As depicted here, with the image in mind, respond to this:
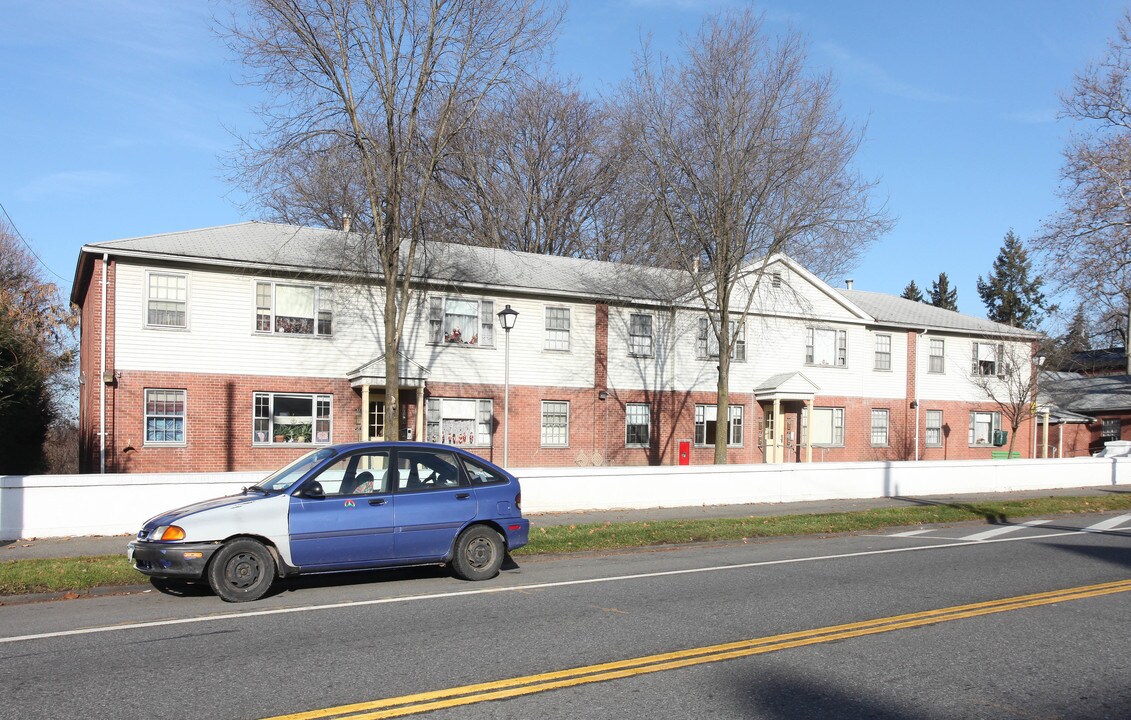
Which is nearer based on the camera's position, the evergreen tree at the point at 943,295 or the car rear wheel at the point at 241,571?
the car rear wheel at the point at 241,571

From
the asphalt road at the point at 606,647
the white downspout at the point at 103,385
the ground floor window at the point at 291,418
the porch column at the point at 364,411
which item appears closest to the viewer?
the asphalt road at the point at 606,647

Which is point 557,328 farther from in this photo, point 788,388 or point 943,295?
point 943,295

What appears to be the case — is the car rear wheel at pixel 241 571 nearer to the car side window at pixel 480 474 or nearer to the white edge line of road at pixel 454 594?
the white edge line of road at pixel 454 594

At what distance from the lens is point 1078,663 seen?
7.16m

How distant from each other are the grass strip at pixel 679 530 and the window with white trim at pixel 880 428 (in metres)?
11.7

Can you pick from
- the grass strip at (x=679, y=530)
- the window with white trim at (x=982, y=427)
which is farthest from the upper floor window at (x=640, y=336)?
the window with white trim at (x=982, y=427)

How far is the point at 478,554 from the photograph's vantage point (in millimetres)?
11078

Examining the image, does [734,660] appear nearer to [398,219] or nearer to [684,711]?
[684,711]

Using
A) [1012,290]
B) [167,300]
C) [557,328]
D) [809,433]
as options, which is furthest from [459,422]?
[1012,290]

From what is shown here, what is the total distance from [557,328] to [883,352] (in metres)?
14.3

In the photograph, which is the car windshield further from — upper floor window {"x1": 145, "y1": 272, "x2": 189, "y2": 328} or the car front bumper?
upper floor window {"x1": 145, "y1": 272, "x2": 189, "y2": 328}

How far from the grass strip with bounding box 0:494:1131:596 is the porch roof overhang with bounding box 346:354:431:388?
1039cm

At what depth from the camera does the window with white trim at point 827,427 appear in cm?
3400

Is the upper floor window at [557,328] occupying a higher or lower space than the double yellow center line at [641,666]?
higher
